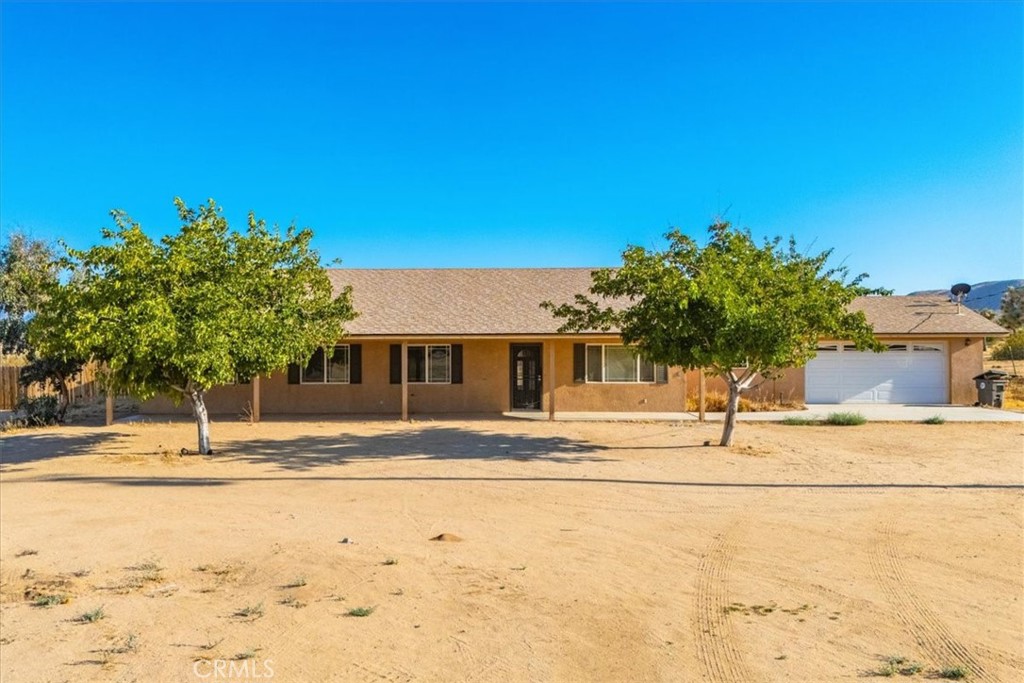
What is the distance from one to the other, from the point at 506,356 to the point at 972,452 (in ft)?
41.4

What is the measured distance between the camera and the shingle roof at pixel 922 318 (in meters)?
23.5

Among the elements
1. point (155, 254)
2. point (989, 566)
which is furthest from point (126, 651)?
point (155, 254)

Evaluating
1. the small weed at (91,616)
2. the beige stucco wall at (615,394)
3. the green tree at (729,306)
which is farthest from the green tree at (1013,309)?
the small weed at (91,616)

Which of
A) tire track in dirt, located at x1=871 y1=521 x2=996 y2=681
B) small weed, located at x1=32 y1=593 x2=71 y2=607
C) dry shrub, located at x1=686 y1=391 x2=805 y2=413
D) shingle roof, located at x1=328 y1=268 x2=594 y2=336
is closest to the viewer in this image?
tire track in dirt, located at x1=871 y1=521 x2=996 y2=681

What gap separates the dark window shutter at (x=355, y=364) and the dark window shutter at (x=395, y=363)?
1013 mm

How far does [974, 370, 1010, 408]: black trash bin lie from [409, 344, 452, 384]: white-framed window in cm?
1808

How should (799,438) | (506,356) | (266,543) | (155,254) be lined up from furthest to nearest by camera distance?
1. (506,356)
2. (799,438)
3. (155,254)
4. (266,543)

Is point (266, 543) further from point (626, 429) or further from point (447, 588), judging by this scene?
point (626, 429)

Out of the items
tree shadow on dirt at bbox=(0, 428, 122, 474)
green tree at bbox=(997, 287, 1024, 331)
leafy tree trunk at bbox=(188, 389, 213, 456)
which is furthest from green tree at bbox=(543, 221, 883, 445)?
green tree at bbox=(997, 287, 1024, 331)

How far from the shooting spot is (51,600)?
609cm

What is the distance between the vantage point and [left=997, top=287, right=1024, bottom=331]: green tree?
48.1 meters

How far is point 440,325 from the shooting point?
20844mm

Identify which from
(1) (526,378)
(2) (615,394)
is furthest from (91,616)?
(2) (615,394)

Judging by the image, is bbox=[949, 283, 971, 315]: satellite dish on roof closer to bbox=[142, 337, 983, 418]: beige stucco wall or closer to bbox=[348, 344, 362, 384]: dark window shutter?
bbox=[142, 337, 983, 418]: beige stucco wall
